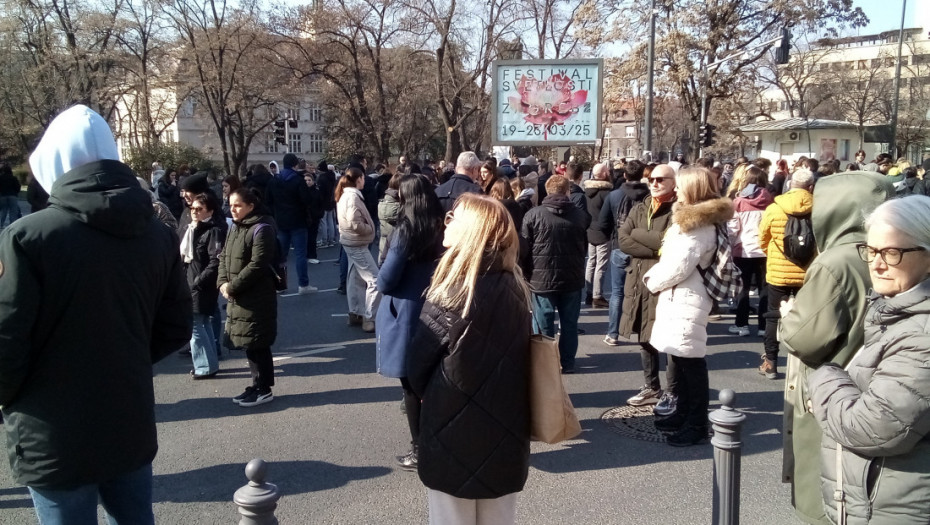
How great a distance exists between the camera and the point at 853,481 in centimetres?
237

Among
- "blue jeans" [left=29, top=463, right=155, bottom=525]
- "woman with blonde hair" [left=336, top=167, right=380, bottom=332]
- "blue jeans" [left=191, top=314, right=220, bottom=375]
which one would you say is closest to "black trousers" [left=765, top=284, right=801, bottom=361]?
"woman with blonde hair" [left=336, top=167, right=380, bottom=332]

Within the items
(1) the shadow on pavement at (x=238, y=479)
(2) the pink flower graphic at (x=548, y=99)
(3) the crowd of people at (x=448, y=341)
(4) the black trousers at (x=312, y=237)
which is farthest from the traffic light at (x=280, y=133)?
(3) the crowd of people at (x=448, y=341)

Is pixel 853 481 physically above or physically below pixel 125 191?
below

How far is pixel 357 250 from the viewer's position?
8.37 m

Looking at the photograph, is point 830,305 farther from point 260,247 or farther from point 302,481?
point 260,247

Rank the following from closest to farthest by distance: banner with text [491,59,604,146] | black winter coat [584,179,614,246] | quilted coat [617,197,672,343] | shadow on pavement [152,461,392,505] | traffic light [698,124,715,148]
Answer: shadow on pavement [152,461,392,505] < quilted coat [617,197,672,343] < black winter coat [584,179,614,246] < banner with text [491,59,604,146] < traffic light [698,124,715,148]

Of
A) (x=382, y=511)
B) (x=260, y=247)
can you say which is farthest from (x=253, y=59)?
(x=382, y=511)

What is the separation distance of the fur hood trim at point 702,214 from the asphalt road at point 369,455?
1577 mm

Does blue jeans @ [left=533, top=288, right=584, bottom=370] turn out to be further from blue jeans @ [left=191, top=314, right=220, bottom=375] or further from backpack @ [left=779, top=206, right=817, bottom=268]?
blue jeans @ [left=191, top=314, right=220, bottom=375]

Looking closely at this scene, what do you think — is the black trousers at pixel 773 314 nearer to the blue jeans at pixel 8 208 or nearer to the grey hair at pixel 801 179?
the grey hair at pixel 801 179

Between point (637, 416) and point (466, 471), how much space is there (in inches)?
127

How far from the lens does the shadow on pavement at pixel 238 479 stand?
14.4 ft

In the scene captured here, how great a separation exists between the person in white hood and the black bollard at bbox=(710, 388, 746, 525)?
233 centimetres

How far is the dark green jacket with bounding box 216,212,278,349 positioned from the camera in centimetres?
573
